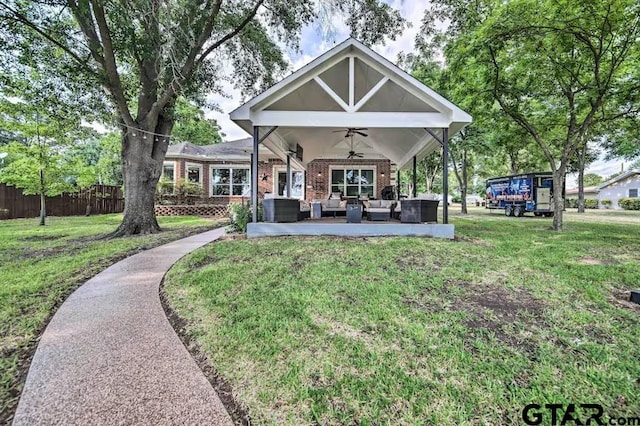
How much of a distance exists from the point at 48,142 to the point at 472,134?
65.4 ft

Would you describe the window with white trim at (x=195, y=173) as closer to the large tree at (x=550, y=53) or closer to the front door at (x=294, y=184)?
the front door at (x=294, y=184)

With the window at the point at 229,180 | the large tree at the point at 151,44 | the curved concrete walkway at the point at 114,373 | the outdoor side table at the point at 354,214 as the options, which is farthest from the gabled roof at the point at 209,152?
the curved concrete walkway at the point at 114,373

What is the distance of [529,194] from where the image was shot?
17.2m

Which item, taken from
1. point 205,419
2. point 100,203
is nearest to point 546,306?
point 205,419

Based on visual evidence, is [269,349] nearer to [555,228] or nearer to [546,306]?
[546,306]

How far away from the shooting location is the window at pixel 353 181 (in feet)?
53.5

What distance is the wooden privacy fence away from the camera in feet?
44.4

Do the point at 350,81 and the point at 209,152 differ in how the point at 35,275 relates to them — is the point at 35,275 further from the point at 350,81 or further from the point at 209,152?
the point at 209,152

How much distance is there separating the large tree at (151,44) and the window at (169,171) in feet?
21.1

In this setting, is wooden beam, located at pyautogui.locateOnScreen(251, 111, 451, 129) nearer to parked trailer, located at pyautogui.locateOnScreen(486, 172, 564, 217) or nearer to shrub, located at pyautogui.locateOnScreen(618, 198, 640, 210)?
parked trailer, located at pyautogui.locateOnScreen(486, 172, 564, 217)

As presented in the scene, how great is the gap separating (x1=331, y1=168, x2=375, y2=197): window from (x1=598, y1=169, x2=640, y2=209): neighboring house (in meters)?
32.0

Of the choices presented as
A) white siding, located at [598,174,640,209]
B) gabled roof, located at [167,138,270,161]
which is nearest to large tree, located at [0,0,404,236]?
gabled roof, located at [167,138,270,161]

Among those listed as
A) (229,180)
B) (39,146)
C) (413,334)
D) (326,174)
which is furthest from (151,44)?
(229,180)

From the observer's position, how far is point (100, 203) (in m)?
17.7
